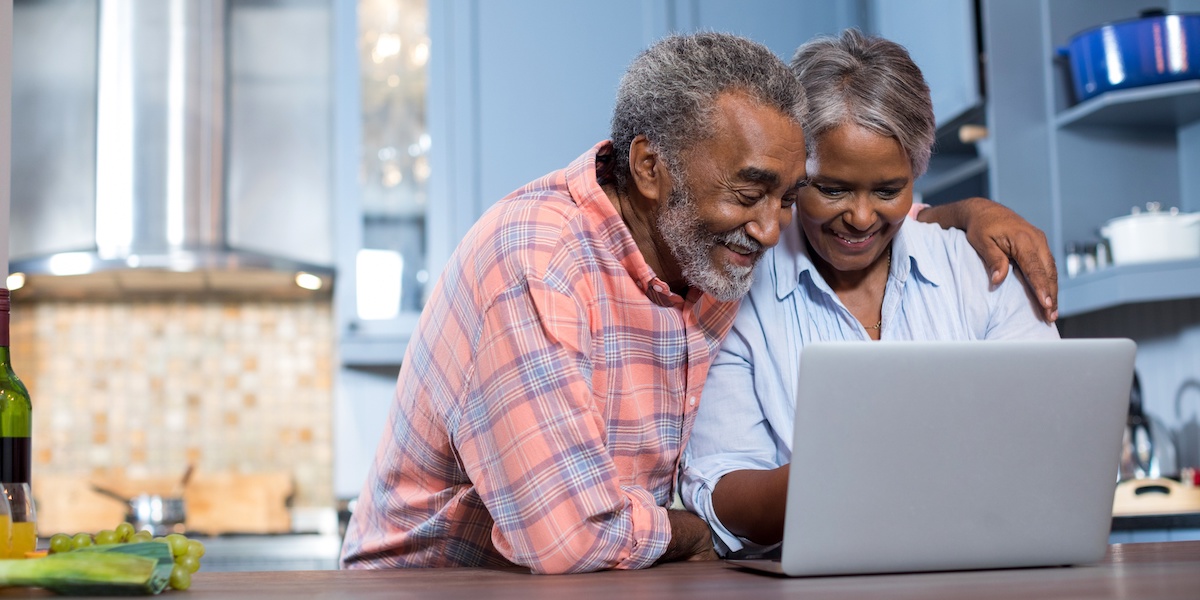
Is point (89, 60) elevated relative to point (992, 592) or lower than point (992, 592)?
elevated

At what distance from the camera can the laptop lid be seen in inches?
38.7

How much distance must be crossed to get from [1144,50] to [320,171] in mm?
2411

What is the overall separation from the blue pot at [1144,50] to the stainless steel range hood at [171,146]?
6.95ft

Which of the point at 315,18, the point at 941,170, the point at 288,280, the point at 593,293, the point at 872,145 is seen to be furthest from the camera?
the point at 315,18

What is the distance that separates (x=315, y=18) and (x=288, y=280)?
915 millimetres

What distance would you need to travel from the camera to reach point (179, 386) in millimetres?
3738

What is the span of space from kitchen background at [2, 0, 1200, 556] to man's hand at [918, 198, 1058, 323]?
1.33 metres

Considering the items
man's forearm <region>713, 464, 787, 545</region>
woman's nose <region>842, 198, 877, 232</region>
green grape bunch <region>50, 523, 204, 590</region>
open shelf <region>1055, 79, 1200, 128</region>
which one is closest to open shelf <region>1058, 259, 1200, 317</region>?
open shelf <region>1055, 79, 1200, 128</region>

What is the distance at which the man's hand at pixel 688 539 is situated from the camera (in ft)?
4.14

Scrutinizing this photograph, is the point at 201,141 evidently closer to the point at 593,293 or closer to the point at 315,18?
the point at 315,18

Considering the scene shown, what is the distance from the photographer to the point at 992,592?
0.88 meters

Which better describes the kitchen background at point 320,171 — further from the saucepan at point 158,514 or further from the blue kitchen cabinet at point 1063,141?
the saucepan at point 158,514

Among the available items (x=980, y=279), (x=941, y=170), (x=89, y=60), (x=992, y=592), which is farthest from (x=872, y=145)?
(x=89, y=60)

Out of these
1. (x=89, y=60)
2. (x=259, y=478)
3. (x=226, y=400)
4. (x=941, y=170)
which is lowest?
(x=259, y=478)
